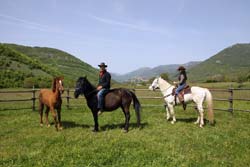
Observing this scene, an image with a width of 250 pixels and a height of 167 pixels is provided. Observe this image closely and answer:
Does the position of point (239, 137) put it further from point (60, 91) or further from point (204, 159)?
point (60, 91)

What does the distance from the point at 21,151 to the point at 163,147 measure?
3936mm

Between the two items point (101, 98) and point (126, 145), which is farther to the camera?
point (101, 98)

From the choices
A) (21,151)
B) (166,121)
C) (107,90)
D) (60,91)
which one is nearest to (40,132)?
(60,91)

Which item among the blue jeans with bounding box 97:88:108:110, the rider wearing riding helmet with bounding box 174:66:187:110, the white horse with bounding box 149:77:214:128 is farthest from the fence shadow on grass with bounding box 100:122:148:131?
the rider wearing riding helmet with bounding box 174:66:187:110

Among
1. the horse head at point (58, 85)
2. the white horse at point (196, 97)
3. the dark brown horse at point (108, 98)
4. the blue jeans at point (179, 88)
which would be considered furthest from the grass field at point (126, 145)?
the horse head at point (58, 85)

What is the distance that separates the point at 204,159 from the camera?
5.74 metres

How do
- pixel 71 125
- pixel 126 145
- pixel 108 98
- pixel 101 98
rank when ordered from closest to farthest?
pixel 126 145
pixel 101 98
pixel 108 98
pixel 71 125

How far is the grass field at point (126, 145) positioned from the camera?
5.56 m

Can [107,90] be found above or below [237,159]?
above

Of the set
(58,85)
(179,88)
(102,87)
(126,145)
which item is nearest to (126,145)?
(126,145)

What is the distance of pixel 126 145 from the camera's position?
6.67 metres

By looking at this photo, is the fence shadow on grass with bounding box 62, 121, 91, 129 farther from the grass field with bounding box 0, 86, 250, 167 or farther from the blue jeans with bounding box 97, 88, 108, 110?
the blue jeans with bounding box 97, 88, 108, 110

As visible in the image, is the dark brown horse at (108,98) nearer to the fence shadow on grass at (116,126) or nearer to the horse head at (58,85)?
the fence shadow on grass at (116,126)

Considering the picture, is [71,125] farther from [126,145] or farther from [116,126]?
[126,145]
